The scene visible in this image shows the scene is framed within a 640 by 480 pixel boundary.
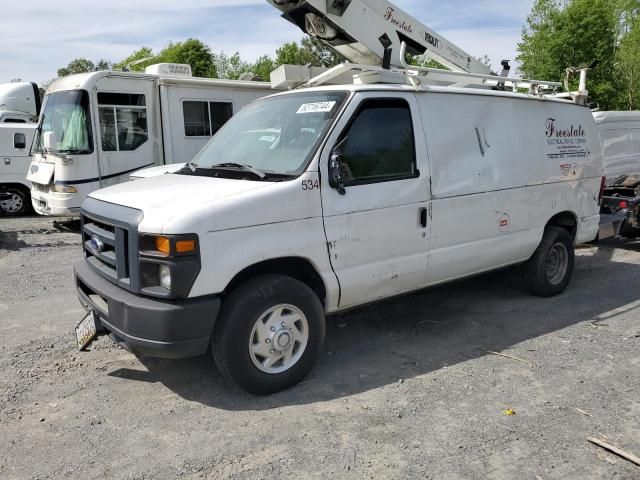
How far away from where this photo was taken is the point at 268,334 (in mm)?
3943

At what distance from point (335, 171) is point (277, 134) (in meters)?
0.69

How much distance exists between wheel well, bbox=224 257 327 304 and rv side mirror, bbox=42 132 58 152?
290 inches

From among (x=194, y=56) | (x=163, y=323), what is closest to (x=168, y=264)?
(x=163, y=323)

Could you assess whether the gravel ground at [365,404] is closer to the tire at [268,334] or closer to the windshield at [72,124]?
the tire at [268,334]

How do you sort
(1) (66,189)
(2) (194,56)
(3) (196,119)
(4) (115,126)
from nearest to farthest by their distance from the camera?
(1) (66,189), (4) (115,126), (3) (196,119), (2) (194,56)

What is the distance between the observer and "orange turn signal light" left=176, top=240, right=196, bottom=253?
3.46 m

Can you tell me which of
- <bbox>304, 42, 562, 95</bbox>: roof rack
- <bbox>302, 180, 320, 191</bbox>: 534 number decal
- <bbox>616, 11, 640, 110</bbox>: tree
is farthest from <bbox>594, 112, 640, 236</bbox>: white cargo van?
<bbox>616, 11, 640, 110</bbox>: tree

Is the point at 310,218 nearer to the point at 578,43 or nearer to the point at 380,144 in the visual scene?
the point at 380,144

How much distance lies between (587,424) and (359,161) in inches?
92.6

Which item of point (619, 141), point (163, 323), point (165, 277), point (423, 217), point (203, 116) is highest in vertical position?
point (203, 116)

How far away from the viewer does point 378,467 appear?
3.17 metres

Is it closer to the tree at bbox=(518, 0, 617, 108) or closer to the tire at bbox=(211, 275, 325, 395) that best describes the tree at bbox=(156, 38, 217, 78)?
the tree at bbox=(518, 0, 617, 108)

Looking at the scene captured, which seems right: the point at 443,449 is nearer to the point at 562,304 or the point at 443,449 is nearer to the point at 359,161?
the point at 359,161

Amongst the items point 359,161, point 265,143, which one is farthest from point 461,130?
point 265,143
